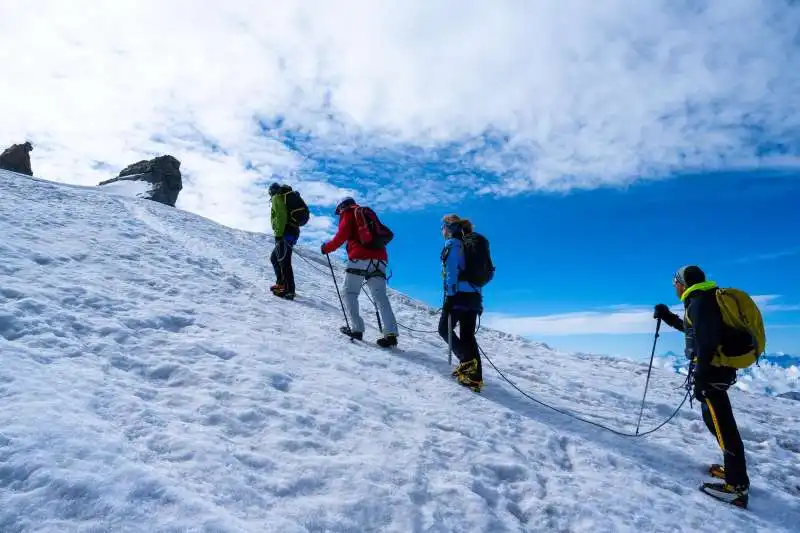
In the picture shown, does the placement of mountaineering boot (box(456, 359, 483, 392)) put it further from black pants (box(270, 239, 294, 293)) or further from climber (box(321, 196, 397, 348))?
black pants (box(270, 239, 294, 293))

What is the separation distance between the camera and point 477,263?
7695 mm

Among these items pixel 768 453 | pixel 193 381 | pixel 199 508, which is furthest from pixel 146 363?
pixel 768 453

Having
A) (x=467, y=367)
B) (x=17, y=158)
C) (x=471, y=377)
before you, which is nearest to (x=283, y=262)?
(x=467, y=367)

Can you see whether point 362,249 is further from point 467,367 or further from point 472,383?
point 472,383

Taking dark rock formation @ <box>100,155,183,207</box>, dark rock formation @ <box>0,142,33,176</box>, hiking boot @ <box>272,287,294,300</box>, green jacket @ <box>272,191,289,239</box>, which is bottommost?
hiking boot @ <box>272,287,294,300</box>

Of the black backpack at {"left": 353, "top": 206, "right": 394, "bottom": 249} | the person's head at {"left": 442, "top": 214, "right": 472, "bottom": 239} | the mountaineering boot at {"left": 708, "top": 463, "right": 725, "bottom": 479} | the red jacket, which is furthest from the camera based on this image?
the red jacket

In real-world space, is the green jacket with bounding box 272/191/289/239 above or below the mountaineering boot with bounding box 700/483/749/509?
above

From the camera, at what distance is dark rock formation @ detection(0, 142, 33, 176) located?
46156mm

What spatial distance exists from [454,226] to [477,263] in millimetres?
860

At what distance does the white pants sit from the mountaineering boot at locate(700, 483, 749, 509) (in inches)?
226

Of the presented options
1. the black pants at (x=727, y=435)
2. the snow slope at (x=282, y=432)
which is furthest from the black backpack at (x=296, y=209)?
the black pants at (x=727, y=435)

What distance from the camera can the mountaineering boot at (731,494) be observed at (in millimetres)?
5125

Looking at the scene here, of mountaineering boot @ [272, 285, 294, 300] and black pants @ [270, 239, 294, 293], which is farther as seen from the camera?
mountaineering boot @ [272, 285, 294, 300]

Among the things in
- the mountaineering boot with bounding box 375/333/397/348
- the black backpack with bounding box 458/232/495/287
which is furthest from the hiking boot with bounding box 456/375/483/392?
the mountaineering boot with bounding box 375/333/397/348
